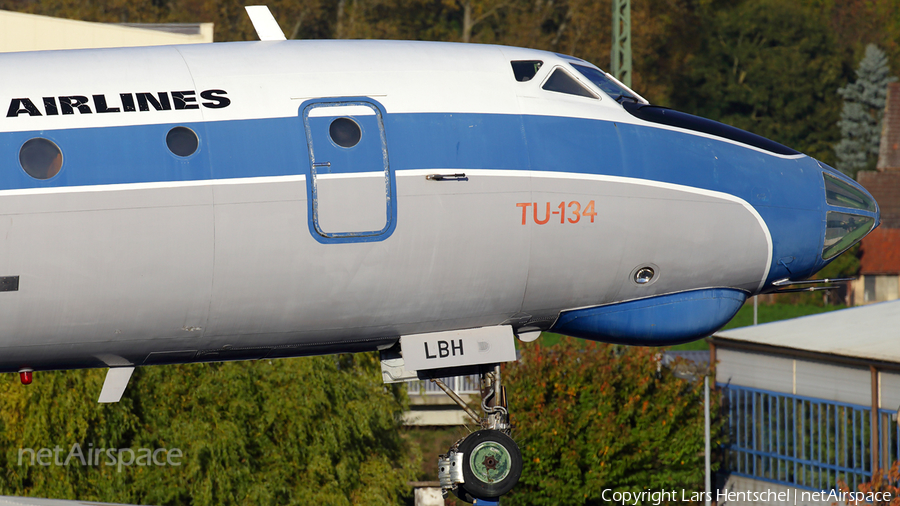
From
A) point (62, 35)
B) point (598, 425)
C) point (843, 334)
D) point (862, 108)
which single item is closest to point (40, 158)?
point (62, 35)

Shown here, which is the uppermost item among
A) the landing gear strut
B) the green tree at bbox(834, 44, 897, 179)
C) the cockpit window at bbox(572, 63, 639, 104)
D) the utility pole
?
the green tree at bbox(834, 44, 897, 179)

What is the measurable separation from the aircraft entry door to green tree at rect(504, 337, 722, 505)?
21603 mm

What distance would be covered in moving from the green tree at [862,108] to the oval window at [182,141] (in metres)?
105

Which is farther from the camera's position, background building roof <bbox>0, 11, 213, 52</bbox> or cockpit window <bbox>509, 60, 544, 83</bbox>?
background building roof <bbox>0, 11, 213, 52</bbox>

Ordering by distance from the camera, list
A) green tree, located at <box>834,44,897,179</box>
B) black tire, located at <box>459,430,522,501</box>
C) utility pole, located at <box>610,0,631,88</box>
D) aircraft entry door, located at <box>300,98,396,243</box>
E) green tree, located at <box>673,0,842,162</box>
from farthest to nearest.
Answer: green tree, located at <box>834,44,897,179</box> < green tree, located at <box>673,0,842,162</box> < utility pole, located at <box>610,0,631,88</box> < black tire, located at <box>459,430,522,501</box> < aircraft entry door, located at <box>300,98,396,243</box>

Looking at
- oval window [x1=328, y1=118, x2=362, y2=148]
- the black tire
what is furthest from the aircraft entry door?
the black tire

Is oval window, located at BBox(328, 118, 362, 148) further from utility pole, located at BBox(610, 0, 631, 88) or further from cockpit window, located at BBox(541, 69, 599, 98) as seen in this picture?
utility pole, located at BBox(610, 0, 631, 88)

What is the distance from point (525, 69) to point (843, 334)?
22565 millimetres

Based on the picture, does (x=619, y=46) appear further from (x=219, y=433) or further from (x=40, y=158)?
(x=40, y=158)

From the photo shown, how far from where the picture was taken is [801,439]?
31.7 m

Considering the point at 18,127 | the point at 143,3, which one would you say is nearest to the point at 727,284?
the point at 18,127

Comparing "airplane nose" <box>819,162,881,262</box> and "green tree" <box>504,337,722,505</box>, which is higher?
"green tree" <box>504,337,722,505</box>

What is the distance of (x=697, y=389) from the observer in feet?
112

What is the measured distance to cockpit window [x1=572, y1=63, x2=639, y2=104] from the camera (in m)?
13.0
